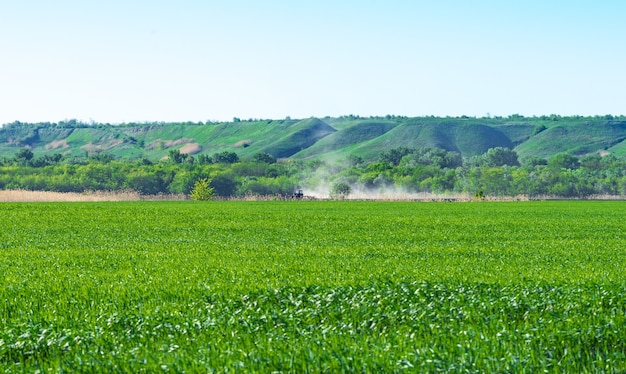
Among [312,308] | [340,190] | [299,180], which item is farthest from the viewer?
[299,180]

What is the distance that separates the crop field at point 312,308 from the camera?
33.6 ft

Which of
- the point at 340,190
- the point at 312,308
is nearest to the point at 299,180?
the point at 340,190

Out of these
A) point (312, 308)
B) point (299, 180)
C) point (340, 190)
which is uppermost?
point (299, 180)

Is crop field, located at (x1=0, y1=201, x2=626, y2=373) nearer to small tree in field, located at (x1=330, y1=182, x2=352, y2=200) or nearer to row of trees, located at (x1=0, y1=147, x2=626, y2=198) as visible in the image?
row of trees, located at (x1=0, y1=147, x2=626, y2=198)

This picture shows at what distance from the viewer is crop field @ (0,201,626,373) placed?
33.6 feet

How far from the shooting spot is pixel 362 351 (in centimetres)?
1040

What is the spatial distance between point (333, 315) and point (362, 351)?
3.02m

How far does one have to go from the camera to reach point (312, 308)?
13828 mm

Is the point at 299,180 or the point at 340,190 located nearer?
the point at 340,190

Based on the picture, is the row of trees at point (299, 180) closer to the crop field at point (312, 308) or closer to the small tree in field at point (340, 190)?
the small tree in field at point (340, 190)

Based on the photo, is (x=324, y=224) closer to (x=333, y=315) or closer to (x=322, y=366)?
(x=333, y=315)

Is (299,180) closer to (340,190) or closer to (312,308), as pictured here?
(340,190)

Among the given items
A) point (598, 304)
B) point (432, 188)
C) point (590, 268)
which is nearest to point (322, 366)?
point (598, 304)

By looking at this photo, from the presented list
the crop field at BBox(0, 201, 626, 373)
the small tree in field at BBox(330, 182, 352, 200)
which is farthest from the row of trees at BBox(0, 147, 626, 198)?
the crop field at BBox(0, 201, 626, 373)
